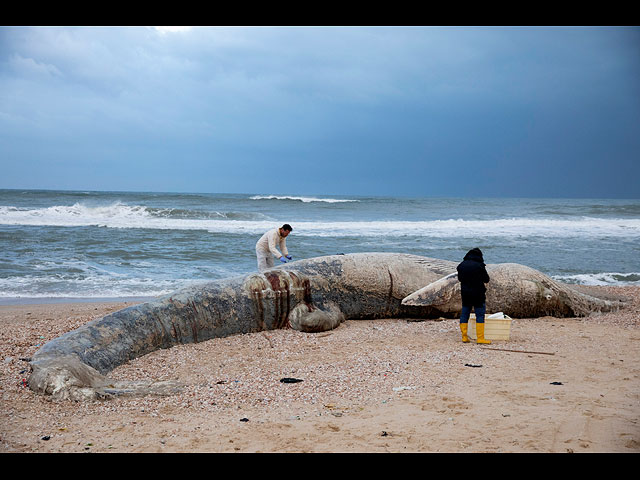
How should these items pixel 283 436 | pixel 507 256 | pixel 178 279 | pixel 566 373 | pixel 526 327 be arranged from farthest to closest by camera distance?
pixel 507 256 → pixel 178 279 → pixel 526 327 → pixel 566 373 → pixel 283 436

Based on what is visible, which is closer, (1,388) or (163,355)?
(1,388)

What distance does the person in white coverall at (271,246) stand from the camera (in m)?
10.2

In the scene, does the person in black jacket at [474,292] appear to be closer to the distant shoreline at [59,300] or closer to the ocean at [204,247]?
the ocean at [204,247]

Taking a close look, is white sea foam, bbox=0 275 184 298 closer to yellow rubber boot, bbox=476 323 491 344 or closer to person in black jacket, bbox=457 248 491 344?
person in black jacket, bbox=457 248 491 344

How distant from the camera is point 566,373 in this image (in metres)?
6.00

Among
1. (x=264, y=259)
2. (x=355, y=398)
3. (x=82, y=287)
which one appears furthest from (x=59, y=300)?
(x=355, y=398)

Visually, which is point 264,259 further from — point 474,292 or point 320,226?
point 320,226

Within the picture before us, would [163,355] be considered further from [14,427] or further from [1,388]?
[14,427]

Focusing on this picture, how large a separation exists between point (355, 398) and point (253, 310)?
3696 millimetres

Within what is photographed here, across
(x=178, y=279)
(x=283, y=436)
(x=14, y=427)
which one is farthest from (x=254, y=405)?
(x=178, y=279)

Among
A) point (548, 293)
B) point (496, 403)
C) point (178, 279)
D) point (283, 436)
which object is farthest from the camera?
point (178, 279)

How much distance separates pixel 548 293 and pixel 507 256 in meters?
8.57

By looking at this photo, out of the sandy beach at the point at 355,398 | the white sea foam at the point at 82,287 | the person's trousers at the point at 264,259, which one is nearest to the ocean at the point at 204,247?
the white sea foam at the point at 82,287

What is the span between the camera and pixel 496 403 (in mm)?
4848
